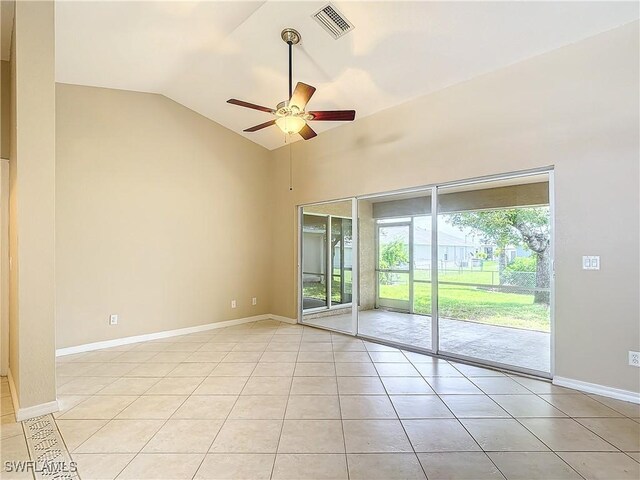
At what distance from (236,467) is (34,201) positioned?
253 centimetres

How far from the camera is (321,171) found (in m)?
5.43

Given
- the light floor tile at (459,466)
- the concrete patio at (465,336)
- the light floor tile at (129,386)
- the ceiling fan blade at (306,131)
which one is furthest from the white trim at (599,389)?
the light floor tile at (129,386)

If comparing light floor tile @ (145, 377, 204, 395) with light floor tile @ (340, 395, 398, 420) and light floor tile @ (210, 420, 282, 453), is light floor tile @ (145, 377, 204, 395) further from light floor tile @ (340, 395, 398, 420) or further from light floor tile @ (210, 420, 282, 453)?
light floor tile @ (340, 395, 398, 420)

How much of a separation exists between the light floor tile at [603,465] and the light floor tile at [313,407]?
155 centimetres

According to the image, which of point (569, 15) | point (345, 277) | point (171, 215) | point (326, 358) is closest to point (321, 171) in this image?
point (345, 277)

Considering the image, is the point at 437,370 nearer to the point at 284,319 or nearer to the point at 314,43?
the point at 284,319

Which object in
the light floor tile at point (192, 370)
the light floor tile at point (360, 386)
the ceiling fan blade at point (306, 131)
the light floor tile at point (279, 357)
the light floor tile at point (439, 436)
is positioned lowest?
the light floor tile at point (279, 357)

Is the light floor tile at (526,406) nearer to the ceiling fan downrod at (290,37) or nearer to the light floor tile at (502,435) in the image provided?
the light floor tile at (502,435)

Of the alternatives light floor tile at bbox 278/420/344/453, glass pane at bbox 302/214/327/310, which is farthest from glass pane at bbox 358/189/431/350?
light floor tile at bbox 278/420/344/453

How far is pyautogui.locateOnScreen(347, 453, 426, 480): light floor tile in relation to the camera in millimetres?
1888

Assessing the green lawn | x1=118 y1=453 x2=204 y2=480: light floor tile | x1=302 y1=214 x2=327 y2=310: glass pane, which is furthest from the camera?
x1=302 y1=214 x2=327 y2=310: glass pane

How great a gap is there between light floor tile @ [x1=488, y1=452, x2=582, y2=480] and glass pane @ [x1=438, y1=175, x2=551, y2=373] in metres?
1.62

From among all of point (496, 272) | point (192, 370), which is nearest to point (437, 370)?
point (496, 272)

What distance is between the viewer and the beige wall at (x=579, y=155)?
280 cm
